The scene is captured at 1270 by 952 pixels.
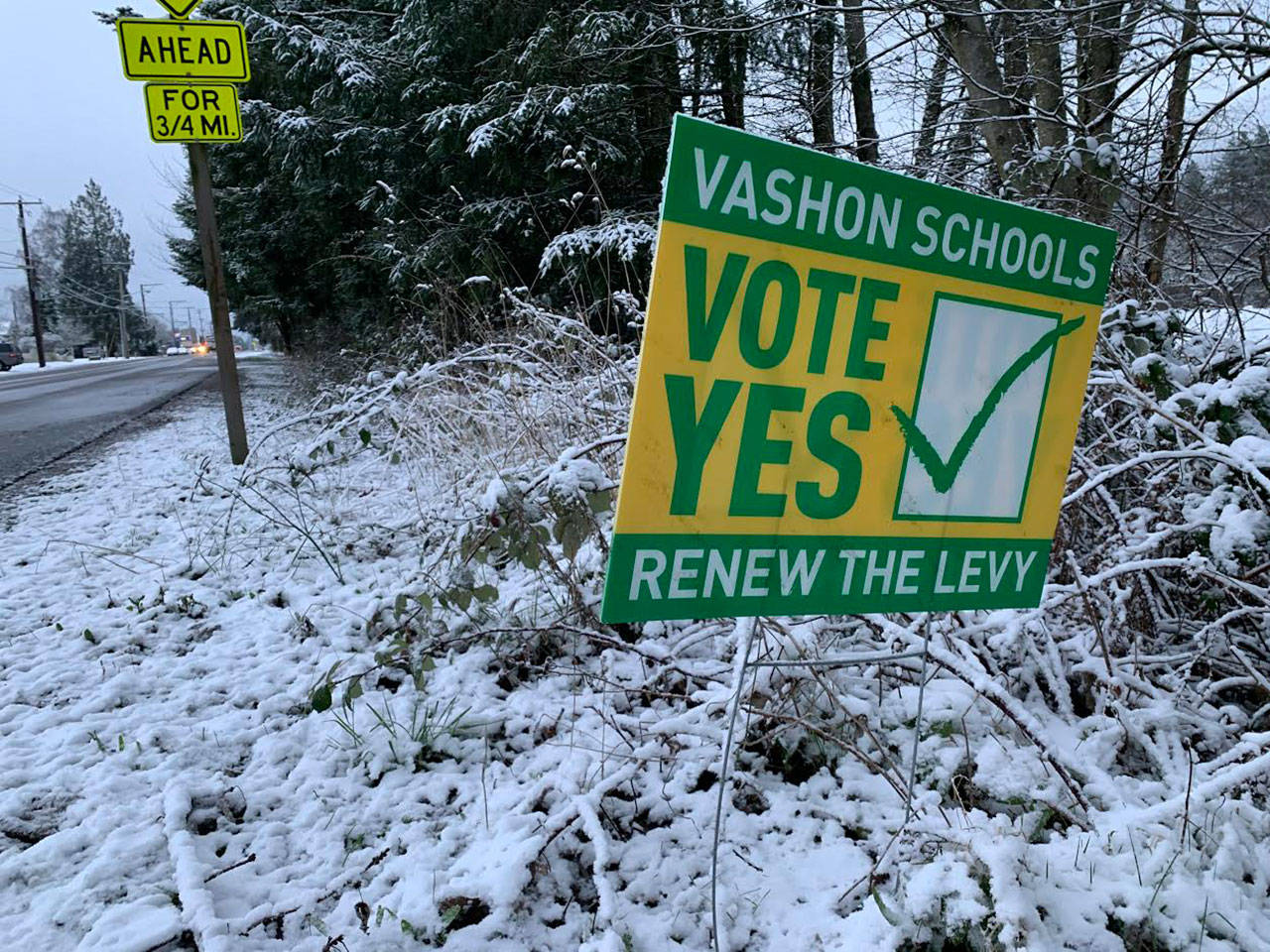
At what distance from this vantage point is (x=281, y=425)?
4.17 m

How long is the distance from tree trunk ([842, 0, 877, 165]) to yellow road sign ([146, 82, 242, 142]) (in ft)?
14.0

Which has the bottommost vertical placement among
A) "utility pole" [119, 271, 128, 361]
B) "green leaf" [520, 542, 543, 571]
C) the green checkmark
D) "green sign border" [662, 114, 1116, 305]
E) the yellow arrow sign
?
"utility pole" [119, 271, 128, 361]

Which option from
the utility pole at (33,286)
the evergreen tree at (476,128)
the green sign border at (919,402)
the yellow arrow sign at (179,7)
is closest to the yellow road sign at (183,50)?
the yellow arrow sign at (179,7)

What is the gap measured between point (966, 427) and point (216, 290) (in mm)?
5478

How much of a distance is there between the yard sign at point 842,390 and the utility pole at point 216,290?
16.4 ft

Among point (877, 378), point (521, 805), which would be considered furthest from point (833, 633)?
point (877, 378)

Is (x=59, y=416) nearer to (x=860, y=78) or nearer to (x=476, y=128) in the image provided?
(x=476, y=128)

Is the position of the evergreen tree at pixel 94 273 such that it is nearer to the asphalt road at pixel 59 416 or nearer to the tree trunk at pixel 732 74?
the asphalt road at pixel 59 416

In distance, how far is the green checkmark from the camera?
1249mm

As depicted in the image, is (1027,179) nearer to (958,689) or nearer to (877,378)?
(958,689)

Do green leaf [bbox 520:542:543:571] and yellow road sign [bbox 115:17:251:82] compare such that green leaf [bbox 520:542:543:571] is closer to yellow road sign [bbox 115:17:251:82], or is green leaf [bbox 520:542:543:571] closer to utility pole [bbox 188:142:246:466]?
utility pole [bbox 188:142:246:466]

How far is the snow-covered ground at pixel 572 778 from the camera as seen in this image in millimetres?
1424

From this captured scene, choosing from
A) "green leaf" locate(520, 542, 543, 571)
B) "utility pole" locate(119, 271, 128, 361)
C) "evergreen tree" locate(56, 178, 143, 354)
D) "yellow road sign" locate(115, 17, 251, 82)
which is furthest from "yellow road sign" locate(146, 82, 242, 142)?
"evergreen tree" locate(56, 178, 143, 354)

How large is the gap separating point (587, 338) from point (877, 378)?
8.78ft
